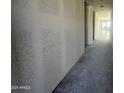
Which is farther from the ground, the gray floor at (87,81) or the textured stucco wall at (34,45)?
the textured stucco wall at (34,45)

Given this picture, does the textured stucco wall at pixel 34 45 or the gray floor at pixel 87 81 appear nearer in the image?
the textured stucco wall at pixel 34 45

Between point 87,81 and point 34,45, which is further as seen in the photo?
point 87,81

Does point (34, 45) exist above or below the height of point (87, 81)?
above

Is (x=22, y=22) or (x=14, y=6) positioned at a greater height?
(x=14, y=6)

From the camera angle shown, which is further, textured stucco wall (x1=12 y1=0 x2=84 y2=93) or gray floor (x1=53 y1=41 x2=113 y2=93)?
gray floor (x1=53 y1=41 x2=113 y2=93)

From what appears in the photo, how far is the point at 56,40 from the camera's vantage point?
2969 mm

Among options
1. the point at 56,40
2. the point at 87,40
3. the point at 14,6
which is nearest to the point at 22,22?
the point at 14,6

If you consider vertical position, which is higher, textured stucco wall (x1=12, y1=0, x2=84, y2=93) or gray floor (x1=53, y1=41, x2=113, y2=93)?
textured stucco wall (x1=12, y1=0, x2=84, y2=93)
